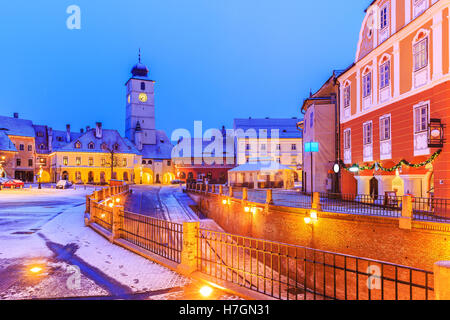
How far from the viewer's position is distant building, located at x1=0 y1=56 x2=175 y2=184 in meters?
60.9

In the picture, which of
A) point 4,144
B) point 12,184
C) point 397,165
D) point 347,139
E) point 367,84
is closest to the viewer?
point 397,165

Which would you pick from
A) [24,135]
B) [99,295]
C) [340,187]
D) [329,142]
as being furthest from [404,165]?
[24,135]

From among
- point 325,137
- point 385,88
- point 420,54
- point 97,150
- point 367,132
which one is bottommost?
point 367,132

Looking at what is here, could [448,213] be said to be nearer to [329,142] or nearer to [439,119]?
[439,119]

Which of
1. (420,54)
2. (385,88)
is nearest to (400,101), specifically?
(385,88)

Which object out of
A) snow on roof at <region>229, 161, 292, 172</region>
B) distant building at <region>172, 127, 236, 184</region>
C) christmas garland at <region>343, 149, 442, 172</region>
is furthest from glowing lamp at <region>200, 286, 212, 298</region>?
distant building at <region>172, 127, 236, 184</region>

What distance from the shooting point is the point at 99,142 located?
63.9m

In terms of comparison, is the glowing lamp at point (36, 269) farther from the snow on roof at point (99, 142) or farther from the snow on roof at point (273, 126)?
the snow on roof at point (99, 142)

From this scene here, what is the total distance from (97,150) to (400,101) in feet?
192

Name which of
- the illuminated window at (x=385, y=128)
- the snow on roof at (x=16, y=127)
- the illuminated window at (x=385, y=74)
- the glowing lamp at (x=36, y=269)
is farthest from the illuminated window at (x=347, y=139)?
the snow on roof at (x=16, y=127)

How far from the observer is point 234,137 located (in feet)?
210

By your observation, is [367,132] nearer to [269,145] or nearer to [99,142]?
[269,145]

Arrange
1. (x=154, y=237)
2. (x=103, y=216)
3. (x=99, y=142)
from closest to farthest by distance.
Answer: (x=154, y=237) < (x=103, y=216) < (x=99, y=142)
